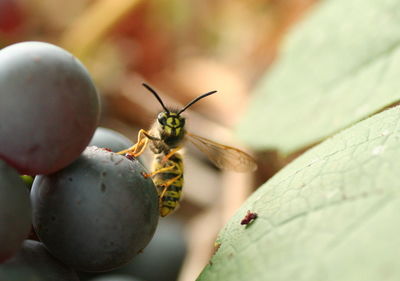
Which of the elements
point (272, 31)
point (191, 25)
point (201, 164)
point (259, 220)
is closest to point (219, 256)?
point (259, 220)

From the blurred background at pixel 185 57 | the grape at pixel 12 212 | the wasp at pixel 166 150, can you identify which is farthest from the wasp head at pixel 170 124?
the blurred background at pixel 185 57

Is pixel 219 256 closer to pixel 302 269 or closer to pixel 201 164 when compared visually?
pixel 302 269

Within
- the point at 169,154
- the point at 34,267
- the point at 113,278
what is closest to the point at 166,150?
the point at 169,154

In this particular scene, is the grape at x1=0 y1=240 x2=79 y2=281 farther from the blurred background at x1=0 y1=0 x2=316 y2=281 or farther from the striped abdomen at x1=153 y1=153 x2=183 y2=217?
the blurred background at x1=0 y1=0 x2=316 y2=281

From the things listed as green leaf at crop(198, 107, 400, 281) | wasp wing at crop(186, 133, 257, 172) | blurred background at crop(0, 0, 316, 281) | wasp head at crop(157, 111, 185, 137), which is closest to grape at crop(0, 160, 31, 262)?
green leaf at crop(198, 107, 400, 281)

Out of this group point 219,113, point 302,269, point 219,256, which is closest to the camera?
point 302,269

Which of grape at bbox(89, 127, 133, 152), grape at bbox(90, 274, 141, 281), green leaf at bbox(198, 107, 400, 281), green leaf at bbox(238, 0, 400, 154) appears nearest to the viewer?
green leaf at bbox(198, 107, 400, 281)

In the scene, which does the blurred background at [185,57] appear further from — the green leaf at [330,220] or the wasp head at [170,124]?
the green leaf at [330,220]
